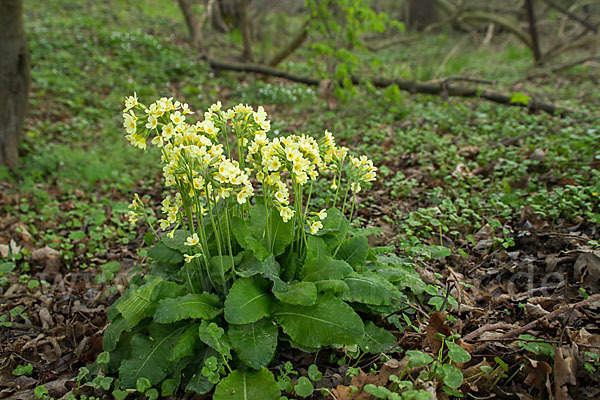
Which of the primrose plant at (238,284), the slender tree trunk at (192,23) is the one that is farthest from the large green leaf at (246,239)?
the slender tree trunk at (192,23)

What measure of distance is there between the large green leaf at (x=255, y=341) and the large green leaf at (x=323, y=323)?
8cm

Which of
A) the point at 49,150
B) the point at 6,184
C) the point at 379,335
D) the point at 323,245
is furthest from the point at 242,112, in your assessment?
the point at 49,150

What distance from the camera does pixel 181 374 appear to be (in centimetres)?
202

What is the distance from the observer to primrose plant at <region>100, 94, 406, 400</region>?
1.87 meters

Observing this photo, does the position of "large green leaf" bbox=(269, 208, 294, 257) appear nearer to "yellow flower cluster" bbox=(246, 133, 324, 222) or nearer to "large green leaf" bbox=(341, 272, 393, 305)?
"yellow flower cluster" bbox=(246, 133, 324, 222)

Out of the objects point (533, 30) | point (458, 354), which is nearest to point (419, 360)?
point (458, 354)

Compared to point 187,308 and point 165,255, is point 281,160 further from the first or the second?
point 165,255

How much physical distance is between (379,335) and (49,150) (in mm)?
5235

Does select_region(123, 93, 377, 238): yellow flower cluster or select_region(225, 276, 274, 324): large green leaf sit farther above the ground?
select_region(123, 93, 377, 238): yellow flower cluster

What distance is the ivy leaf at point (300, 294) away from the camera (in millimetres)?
1936

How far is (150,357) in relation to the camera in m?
2.05

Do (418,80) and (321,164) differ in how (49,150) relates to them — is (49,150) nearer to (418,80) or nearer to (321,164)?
(321,164)

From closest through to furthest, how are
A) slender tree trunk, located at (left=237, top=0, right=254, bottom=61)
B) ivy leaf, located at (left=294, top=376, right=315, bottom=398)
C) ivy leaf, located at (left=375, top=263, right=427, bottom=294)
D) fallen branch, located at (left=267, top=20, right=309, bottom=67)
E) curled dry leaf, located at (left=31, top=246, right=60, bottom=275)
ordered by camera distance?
1. ivy leaf, located at (left=294, top=376, right=315, bottom=398)
2. ivy leaf, located at (left=375, top=263, right=427, bottom=294)
3. curled dry leaf, located at (left=31, top=246, right=60, bottom=275)
4. fallen branch, located at (left=267, top=20, right=309, bottom=67)
5. slender tree trunk, located at (left=237, top=0, right=254, bottom=61)

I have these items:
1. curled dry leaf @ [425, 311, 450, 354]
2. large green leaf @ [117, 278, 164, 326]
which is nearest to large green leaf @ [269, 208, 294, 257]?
large green leaf @ [117, 278, 164, 326]
